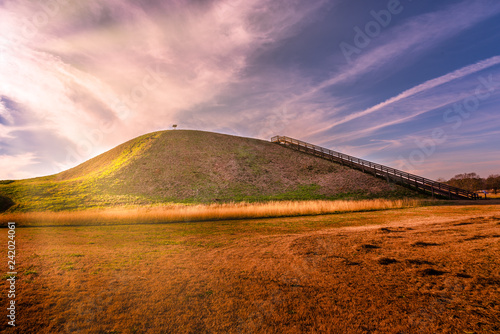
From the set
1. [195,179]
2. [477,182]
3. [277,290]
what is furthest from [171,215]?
[477,182]

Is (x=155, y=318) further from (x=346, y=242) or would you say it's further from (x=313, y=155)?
(x=313, y=155)

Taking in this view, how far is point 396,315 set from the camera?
3102mm

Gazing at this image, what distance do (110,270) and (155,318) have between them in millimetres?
2816

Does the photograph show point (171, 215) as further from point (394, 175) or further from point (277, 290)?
point (394, 175)

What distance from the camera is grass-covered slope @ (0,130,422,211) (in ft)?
124

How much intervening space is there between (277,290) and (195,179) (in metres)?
42.8

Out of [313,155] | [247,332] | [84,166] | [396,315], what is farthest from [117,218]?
[84,166]

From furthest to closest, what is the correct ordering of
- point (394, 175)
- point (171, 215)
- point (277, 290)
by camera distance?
1. point (394, 175)
2. point (171, 215)
3. point (277, 290)

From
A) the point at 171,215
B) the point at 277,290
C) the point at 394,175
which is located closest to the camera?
the point at 277,290

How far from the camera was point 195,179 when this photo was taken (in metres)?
45.3

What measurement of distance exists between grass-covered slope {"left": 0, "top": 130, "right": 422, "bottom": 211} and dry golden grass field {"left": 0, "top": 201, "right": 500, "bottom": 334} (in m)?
31.3

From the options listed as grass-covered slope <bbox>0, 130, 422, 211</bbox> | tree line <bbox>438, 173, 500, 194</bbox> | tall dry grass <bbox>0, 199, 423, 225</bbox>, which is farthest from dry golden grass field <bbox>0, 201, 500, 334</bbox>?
tree line <bbox>438, 173, 500, 194</bbox>

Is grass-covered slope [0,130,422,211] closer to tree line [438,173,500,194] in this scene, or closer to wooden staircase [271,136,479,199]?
wooden staircase [271,136,479,199]

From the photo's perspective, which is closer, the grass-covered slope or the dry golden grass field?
the dry golden grass field
